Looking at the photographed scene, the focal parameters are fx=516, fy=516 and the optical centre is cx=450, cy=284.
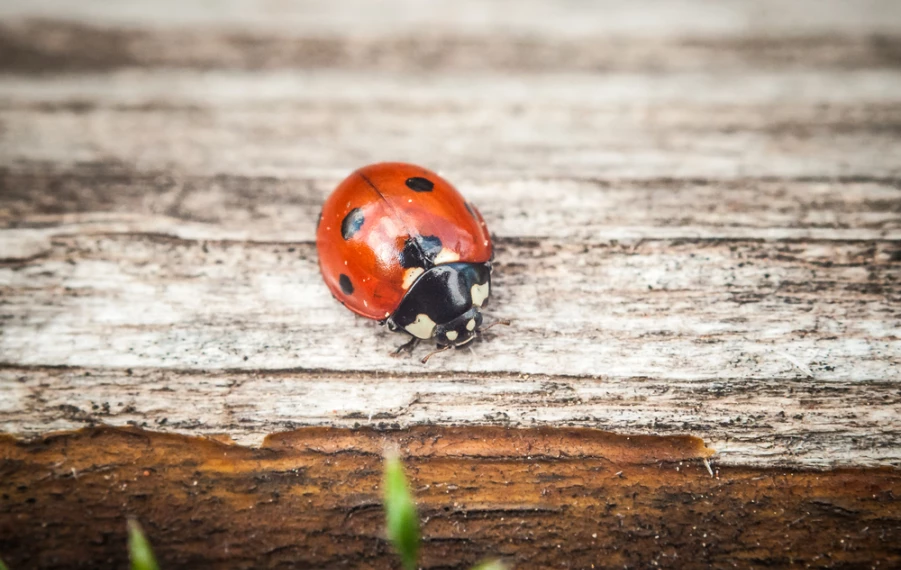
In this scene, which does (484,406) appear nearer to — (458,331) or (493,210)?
(458,331)

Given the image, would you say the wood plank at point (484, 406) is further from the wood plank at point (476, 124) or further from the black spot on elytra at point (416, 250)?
the wood plank at point (476, 124)

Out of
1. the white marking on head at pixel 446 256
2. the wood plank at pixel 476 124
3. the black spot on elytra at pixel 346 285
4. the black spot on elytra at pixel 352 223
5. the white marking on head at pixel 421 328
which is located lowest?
the white marking on head at pixel 421 328

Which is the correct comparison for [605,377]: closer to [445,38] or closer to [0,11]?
[445,38]

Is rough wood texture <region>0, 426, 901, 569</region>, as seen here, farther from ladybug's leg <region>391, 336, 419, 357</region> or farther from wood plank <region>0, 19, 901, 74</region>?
wood plank <region>0, 19, 901, 74</region>

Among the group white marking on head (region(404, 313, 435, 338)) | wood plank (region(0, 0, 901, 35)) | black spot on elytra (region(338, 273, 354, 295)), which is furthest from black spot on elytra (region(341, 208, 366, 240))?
wood plank (region(0, 0, 901, 35))

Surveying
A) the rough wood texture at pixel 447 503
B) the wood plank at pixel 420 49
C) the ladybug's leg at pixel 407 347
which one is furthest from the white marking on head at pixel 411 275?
the wood plank at pixel 420 49

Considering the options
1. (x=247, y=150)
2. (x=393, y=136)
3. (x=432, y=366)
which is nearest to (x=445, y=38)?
(x=393, y=136)
